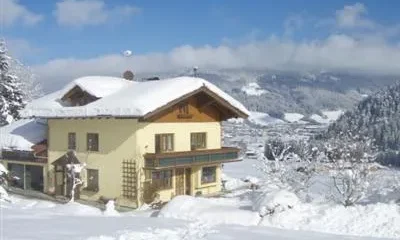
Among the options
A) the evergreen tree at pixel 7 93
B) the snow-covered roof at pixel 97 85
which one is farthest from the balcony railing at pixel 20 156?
the evergreen tree at pixel 7 93

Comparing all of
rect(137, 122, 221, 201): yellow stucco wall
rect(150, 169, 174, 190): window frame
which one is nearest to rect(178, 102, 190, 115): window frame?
rect(137, 122, 221, 201): yellow stucco wall

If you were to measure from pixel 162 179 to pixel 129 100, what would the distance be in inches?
193

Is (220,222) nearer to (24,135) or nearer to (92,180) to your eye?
(92,180)

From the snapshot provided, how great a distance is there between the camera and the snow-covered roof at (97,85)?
3116cm

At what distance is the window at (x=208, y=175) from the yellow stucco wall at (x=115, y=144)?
35 centimetres

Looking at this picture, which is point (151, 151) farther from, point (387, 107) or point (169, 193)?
point (387, 107)

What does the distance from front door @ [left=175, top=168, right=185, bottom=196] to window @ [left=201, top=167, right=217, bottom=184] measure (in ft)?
5.54

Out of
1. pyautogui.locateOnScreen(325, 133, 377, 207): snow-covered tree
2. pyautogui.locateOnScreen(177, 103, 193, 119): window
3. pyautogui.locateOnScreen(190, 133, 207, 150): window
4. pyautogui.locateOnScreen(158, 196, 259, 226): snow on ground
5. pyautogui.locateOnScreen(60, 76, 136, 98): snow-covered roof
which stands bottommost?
pyautogui.locateOnScreen(158, 196, 259, 226): snow on ground

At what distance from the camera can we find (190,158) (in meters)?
30.4

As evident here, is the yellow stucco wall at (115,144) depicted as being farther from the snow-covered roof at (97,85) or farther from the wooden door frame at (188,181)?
the snow-covered roof at (97,85)

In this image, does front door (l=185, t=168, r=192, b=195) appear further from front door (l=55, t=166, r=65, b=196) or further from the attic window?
front door (l=55, t=166, r=65, b=196)

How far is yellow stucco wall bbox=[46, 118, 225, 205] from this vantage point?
29.1 meters

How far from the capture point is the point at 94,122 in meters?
30.8

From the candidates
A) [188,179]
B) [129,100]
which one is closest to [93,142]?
[129,100]
